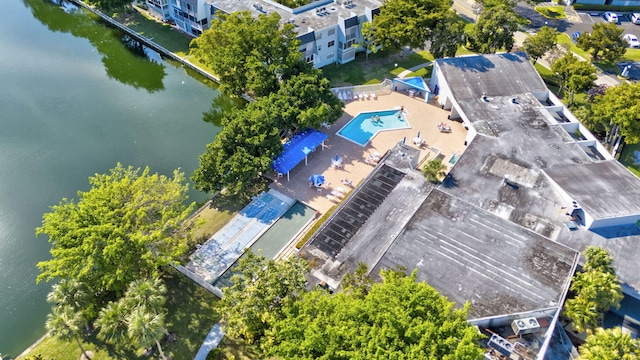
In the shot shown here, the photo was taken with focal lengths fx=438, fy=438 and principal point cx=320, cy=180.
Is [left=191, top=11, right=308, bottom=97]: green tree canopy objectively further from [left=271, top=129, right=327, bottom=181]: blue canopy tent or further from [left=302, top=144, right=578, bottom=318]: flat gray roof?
[left=302, top=144, right=578, bottom=318]: flat gray roof

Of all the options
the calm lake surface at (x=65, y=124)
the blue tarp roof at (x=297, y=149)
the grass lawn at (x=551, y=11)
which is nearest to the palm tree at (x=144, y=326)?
the calm lake surface at (x=65, y=124)

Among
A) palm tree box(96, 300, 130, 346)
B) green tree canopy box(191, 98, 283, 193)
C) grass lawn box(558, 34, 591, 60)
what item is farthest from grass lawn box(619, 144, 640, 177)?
palm tree box(96, 300, 130, 346)

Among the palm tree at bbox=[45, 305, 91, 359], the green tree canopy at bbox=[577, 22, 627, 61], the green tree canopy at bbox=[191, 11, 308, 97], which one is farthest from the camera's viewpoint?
the green tree canopy at bbox=[577, 22, 627, 61]

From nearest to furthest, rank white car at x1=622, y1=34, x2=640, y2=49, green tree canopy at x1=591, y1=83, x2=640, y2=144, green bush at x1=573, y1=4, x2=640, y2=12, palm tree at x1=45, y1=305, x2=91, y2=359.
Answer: palm tree at x1=45, y1=305, x2=91, y2=359 < green tree canopy at x1=591, y1=83, x2=640, y2=144 < white car at x1=622, y1=34, x2=640, y2=49 < green bush at x1=573, y1=4, x2=640, y2=12

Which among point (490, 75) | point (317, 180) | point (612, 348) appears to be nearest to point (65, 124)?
point (317, 180)

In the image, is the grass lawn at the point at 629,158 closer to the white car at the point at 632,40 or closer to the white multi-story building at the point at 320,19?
the white car at the point at 632,40

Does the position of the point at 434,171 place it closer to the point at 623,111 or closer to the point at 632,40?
Result: the point at 623,111
